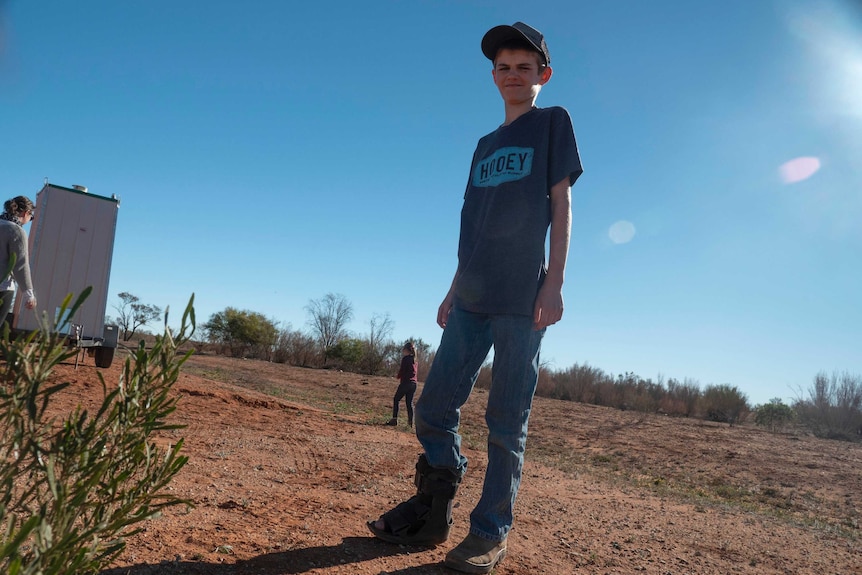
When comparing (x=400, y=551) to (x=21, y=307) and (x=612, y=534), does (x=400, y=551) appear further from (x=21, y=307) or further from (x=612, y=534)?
(x=21, y=307)

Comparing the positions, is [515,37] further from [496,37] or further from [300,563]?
[300,563]

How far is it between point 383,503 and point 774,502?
6.20m

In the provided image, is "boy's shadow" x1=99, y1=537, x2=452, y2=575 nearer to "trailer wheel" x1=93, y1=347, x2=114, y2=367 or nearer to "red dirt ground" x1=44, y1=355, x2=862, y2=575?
"red dirt ground" x1=44, y1=355, x2=862, y2=575

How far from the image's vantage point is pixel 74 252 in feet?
30.3

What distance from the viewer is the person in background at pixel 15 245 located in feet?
16.3

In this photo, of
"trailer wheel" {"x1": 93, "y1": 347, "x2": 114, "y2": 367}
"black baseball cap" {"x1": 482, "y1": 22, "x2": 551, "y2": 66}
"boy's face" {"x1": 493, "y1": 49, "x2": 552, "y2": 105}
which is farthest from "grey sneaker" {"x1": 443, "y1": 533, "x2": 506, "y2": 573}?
"trailer wheel" {"x1": 93, "y1": 347, "x2": 114, "y2": 367}

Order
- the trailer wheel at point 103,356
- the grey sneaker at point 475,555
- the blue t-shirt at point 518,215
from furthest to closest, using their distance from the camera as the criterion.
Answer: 1. the trailer wheel at point 103,356
2. the blue t-shirt at point 518,215
3. the grey sneaker at point 475,555

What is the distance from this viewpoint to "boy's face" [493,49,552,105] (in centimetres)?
254

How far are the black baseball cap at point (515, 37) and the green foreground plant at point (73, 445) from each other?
2024 mm

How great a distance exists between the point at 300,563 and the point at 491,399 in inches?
36.3

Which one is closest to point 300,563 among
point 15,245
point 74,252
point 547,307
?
point 547,307

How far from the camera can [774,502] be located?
7051 millimetres

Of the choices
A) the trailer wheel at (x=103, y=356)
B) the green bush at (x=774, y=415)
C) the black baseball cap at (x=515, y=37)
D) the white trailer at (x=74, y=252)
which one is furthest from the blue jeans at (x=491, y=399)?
the green bush at (x=774, y=415)

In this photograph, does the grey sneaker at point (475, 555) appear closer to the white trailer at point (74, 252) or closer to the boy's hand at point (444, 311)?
the boy's hand at point (444, 311)
